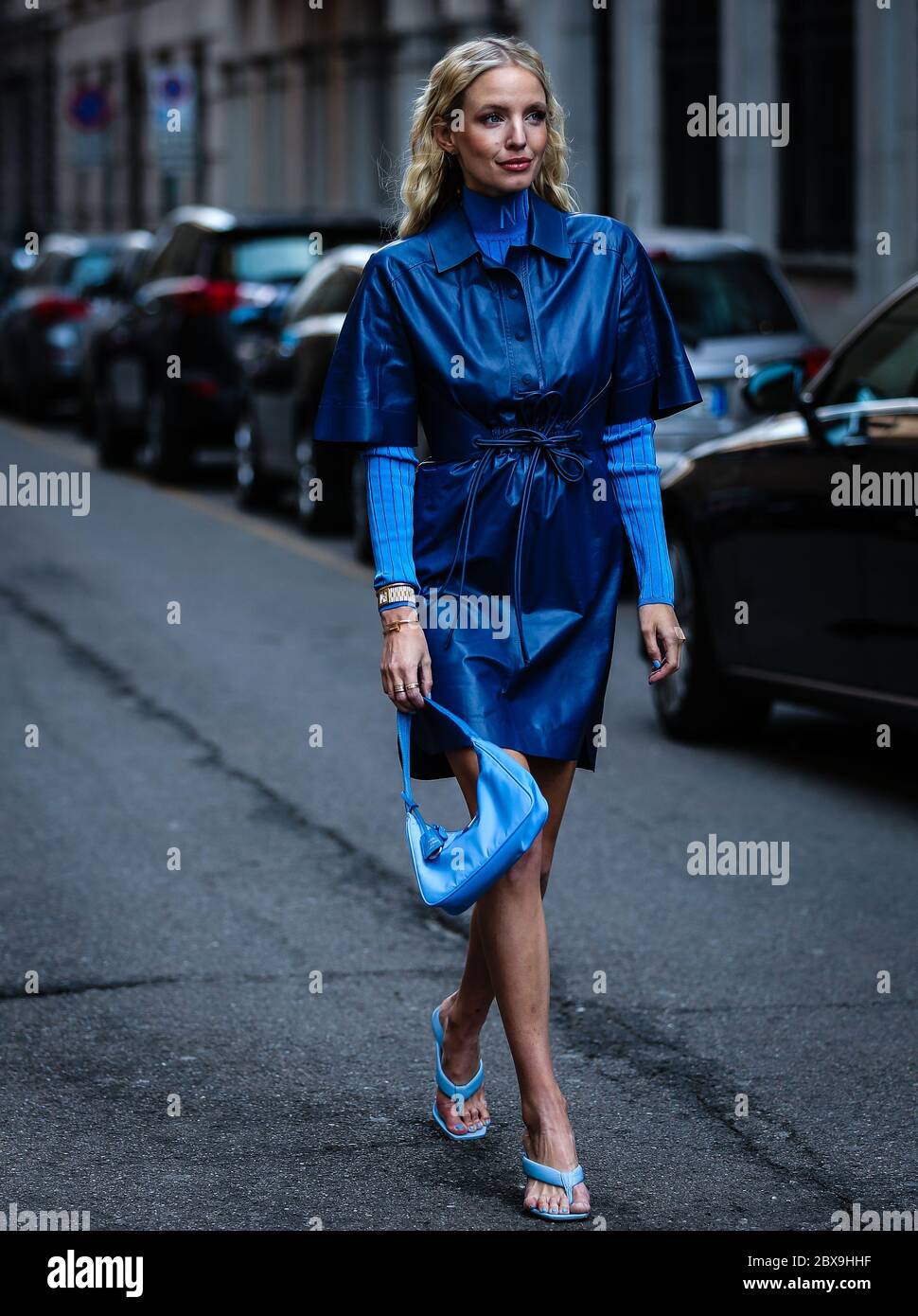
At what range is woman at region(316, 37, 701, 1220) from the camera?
14.3 ft

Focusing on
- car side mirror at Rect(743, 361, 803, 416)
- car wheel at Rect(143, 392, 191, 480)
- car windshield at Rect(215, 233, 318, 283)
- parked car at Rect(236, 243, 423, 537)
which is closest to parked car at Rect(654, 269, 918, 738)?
→ car side mirror at Rect(743, 361, 803, 416)

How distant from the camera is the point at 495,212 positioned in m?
4.40

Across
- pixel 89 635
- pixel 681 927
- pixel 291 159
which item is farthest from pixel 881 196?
pixel 291 159

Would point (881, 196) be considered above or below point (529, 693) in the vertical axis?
above

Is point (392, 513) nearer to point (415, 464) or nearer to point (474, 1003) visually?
point (415, 464)

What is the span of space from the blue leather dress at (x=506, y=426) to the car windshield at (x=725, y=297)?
928cm

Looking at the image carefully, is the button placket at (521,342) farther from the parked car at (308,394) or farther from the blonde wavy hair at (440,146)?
Result: the parked car at (308,394)

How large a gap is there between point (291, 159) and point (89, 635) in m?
28.5

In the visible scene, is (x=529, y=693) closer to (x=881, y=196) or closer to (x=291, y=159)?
(x=881, y=196)

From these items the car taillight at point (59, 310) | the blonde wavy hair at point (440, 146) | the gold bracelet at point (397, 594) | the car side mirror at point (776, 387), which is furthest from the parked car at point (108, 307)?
the gold bracelet at point (397, 594)

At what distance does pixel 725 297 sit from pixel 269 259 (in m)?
5.21

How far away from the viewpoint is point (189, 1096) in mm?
5047

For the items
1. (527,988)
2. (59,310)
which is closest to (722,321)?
(527,988)
